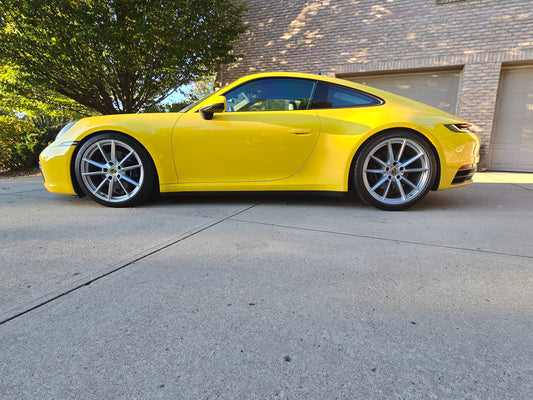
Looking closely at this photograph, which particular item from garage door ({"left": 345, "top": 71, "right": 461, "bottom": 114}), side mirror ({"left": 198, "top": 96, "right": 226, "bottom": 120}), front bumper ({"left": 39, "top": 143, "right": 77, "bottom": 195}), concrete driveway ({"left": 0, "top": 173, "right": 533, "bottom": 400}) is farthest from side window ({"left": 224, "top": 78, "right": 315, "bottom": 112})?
garage door ({"left": 345, "top": 71, "right": 461, "bottom": 114})

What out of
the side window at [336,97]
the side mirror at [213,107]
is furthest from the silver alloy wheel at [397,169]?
the side mirror at [213,107]

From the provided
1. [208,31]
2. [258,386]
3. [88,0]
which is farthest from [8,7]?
[258,386]

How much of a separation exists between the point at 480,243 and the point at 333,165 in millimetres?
1423

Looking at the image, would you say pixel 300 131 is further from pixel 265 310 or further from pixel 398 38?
pixel 398 38

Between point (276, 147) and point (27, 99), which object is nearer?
point (276, 147)

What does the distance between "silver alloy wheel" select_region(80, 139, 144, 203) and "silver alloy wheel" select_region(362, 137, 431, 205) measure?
7.95 feet

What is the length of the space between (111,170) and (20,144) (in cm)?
665

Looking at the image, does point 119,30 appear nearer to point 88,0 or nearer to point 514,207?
point 88,0

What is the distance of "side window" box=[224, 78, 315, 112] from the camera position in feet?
10.5

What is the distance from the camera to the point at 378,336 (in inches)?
46.4

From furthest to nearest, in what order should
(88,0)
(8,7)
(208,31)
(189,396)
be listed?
(208,31)
(88,0)
(8,7)
(189,396)

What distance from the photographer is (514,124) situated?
7328 mm

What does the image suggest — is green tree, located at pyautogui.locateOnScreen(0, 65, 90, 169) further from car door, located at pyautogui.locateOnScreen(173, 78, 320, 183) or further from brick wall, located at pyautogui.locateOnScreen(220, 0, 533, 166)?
car door, located at pyautogui.locateOnScreen(173, 78, 320, 183)

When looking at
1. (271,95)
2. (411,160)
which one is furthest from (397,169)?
(271,95)
